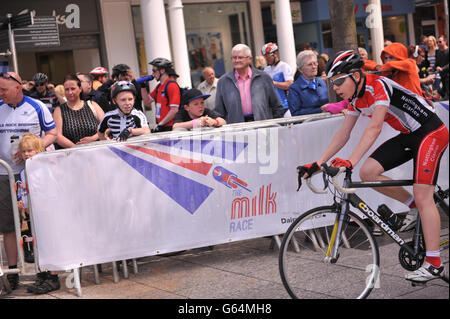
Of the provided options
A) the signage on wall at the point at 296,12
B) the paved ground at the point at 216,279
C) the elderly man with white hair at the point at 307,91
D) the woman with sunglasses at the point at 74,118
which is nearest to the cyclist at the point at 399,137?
the paved ground at the point at 216,279

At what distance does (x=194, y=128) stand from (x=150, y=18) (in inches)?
349

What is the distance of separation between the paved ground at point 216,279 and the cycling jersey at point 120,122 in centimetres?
142

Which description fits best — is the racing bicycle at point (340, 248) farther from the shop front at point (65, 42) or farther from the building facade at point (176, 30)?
the shop front at point (65, 42)

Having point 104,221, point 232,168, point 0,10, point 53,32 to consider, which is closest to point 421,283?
point 232,168

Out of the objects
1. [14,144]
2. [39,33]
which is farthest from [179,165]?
[39,33]

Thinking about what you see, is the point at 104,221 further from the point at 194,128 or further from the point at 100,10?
the point at 100,10

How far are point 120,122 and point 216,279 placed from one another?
6.45 ft

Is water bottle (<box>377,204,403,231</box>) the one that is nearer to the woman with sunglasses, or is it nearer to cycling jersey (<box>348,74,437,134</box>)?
cycling jersey (<box>348,74,437,134</box>)

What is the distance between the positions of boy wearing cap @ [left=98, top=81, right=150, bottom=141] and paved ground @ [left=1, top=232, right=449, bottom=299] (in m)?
1.39

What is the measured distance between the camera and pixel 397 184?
530 centimetres

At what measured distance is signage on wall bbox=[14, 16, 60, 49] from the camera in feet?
35.6

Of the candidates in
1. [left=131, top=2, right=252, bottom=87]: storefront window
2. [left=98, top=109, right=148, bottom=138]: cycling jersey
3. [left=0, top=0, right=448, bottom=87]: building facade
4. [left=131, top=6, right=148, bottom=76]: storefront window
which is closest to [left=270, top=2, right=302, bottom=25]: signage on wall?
[left=0, top=0, right=448, bottom=87]: building facade

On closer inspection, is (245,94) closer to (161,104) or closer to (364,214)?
(161,104)

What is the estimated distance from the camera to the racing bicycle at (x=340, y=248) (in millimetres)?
5055
